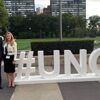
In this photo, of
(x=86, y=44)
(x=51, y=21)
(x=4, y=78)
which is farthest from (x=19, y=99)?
(x=51, y=21)

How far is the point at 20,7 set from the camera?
96375 mm

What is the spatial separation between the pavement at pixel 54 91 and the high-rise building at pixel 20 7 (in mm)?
71166

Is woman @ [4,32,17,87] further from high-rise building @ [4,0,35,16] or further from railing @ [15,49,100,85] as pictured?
high-rise building @ [4,0,35,16]

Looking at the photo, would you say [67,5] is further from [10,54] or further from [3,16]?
[10,54]

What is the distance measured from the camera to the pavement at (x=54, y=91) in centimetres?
996

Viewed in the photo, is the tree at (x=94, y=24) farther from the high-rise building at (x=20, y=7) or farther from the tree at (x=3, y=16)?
the tree at (x=3, y=16)

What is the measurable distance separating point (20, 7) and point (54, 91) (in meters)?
86.6

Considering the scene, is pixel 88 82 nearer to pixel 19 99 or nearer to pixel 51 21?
pixel 19 99

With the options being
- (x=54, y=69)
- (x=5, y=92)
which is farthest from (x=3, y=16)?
(x=5, y=92)

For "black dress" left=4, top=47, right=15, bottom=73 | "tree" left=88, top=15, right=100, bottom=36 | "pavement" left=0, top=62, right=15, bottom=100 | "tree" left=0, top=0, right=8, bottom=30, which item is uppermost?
"black dress" left=4, top=47, right=15, bottom=73

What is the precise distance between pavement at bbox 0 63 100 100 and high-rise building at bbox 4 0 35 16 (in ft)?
→ 233

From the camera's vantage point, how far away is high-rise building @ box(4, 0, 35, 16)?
86387 millimetres

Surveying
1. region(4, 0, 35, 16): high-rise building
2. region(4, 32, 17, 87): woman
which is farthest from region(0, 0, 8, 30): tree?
region(4, 32, 17, 87): woman

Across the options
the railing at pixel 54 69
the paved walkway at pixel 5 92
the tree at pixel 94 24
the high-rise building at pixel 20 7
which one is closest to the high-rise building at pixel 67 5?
the railing at pixel 54 69
